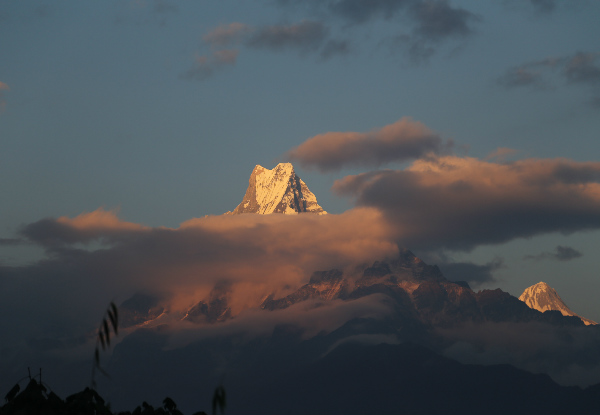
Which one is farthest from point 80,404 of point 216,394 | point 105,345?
point 216,394

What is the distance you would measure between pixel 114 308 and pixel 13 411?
9.06 m

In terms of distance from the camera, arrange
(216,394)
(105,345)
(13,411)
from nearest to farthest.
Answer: (216,394)
(105,345)
(13,411)

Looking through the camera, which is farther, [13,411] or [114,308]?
[13,411]

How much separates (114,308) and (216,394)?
333 centimetres

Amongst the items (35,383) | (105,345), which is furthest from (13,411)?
(105,345)

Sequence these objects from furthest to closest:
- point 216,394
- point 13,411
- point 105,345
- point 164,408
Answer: point 164,408, point 13,411, point 105,345, point 216,394

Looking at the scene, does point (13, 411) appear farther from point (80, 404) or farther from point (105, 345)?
point (105, 345)

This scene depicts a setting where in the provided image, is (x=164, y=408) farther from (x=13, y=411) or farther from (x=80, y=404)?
(x=13, y=411)

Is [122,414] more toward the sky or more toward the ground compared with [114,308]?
more toward the ground

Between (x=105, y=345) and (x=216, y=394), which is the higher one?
(x=105, y=345)

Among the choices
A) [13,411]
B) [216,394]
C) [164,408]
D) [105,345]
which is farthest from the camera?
[164,408]

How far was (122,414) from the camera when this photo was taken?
98.5ft

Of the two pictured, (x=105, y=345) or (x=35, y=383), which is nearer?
(x=105, y=345)

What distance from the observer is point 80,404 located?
3022 cm
